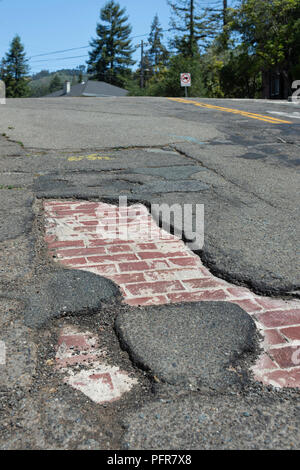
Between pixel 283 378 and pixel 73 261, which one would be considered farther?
pixel 73 261

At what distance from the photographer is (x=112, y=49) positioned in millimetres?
74188

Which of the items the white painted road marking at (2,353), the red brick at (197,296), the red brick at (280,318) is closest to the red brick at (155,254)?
the red brick at (197,296)

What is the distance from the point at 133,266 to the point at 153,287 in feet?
1.11

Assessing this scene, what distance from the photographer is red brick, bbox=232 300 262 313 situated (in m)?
2.57

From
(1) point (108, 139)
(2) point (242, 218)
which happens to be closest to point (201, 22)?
(1) point (108, 139)

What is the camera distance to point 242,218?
13.1 ft

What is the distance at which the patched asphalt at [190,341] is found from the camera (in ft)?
6.51

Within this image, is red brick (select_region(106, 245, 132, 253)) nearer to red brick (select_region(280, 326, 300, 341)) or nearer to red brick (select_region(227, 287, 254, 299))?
red brick (select_region(227, 287, 254, 299))

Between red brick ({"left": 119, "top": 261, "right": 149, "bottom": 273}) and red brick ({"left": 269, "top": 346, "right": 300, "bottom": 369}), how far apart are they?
1127mm

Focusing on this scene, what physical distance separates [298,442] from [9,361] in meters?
1.29

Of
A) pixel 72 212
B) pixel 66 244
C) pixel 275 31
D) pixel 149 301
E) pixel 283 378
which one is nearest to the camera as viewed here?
pixel 283 378

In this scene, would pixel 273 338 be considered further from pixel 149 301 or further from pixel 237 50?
pixel 237 50

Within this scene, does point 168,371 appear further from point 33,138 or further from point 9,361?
point 33,138

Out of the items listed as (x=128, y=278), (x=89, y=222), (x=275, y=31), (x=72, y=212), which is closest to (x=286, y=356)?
(x=128, y=278)
